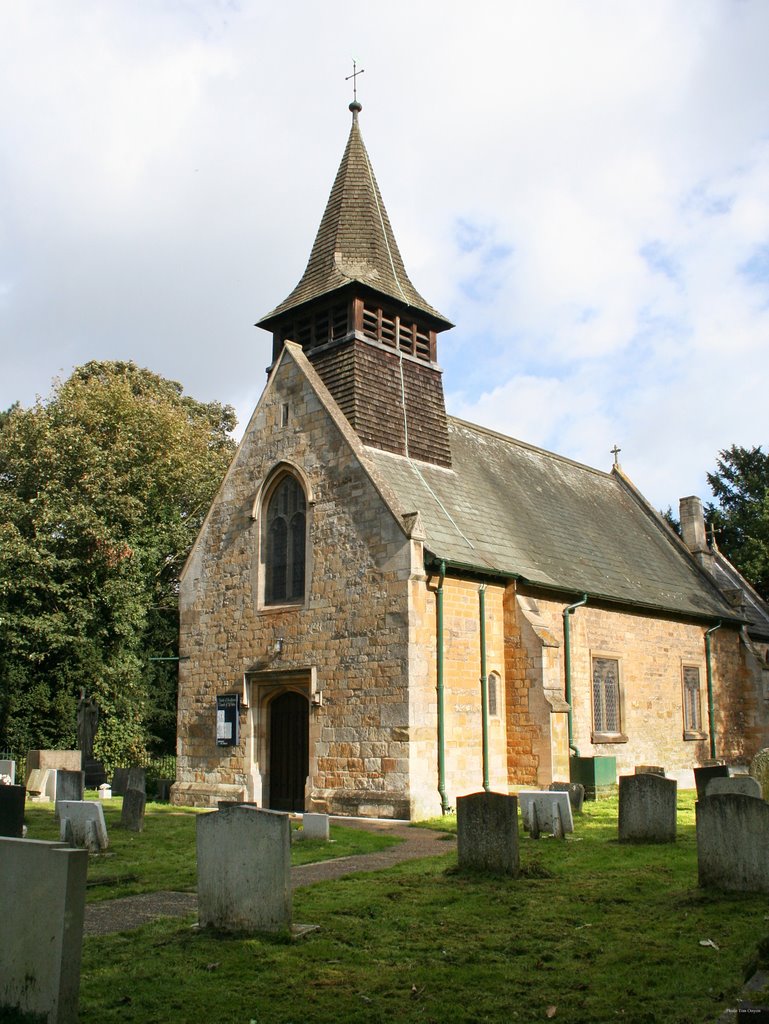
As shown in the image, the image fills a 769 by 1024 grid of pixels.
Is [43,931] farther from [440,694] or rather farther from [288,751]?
[288,751]

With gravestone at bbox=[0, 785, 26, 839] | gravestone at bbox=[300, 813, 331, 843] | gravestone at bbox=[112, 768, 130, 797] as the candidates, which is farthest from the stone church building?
gravestone at bbox=[0, 785, 26, 839]

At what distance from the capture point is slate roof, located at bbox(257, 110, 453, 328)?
23391mm

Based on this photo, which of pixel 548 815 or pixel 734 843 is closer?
pixel 734 843

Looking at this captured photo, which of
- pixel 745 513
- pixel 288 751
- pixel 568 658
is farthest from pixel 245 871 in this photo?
pixel 745 513

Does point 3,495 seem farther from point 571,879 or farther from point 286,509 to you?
point 571,879

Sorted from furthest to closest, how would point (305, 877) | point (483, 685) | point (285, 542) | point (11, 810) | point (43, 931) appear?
point (285, 542) → point (483, 685) → point (11, 810) → point (305, 877) → point (43, 931)

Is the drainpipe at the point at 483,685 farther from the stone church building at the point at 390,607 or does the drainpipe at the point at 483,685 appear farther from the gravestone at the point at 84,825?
the gravestone at the point at 84,825

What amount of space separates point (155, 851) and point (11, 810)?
2.02 meters

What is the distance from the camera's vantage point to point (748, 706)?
94.2 feet

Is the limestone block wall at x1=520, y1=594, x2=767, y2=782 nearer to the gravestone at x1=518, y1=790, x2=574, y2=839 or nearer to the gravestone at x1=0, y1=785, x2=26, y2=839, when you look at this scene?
the gravestone at x1=518, y1=790, x2=574, y2=839

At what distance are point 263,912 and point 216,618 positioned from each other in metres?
14.7

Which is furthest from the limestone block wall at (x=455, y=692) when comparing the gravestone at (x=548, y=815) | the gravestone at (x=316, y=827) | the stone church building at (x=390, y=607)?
the gravestone at (x=548, y=815)

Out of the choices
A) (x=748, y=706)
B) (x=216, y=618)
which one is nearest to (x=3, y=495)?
(x=216, y=618)

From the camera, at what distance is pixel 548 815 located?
1368 centimetres
